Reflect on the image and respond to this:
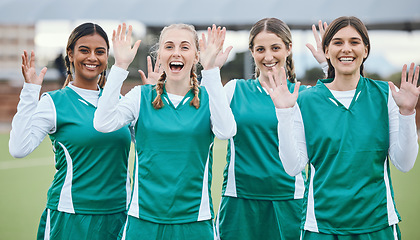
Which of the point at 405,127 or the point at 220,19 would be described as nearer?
the point at 405,127

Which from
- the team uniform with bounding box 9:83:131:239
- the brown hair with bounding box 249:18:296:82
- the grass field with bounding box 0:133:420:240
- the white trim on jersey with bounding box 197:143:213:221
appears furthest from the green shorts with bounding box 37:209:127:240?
the grass field with bounding box 0:133:420:240

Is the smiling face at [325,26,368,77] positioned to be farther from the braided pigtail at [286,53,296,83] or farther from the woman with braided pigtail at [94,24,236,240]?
the braided pigtail at [286,53,296,83]

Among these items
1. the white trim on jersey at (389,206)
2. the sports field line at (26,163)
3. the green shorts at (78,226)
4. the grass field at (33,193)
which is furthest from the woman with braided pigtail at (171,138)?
the sports field line at (26,163)

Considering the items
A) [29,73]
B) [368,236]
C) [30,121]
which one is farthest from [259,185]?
[29,73]

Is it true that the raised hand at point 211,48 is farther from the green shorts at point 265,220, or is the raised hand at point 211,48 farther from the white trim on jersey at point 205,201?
the green shorts at point 265,220

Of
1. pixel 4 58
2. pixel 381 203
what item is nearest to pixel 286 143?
pixel 381 203

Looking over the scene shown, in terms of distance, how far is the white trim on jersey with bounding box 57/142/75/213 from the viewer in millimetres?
2752

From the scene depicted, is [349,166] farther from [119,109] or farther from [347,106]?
[119,109]

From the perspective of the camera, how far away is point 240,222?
9.91 feet

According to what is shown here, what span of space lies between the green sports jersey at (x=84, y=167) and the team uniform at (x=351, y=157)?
105 cm

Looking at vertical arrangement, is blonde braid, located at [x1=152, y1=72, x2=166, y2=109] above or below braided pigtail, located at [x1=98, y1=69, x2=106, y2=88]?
below

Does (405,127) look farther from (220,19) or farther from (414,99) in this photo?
(220,19)

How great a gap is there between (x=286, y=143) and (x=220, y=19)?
17.1 meters

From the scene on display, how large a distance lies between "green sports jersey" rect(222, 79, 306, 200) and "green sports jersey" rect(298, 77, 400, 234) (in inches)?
22.6
